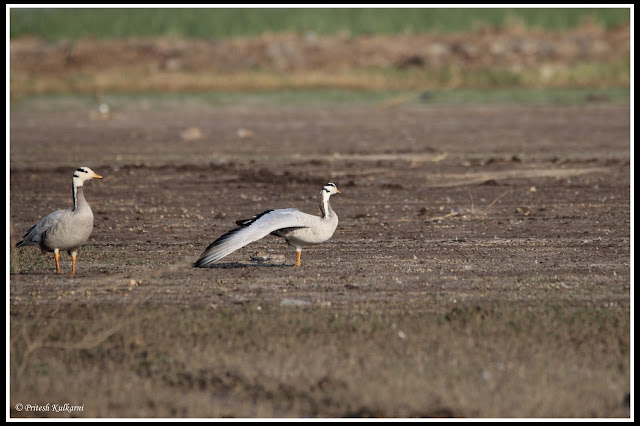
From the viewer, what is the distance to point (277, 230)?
10438 millimetres

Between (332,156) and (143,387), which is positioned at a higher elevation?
(332,156)

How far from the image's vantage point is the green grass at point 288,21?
55.4 metres

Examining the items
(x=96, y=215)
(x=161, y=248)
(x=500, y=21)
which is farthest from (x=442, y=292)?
(x=500, y=21)

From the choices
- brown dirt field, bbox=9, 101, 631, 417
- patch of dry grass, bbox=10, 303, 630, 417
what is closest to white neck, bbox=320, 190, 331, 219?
brown dirt field, bbox=9, 101, 631, 417

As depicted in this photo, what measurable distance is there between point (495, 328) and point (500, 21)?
50.2m

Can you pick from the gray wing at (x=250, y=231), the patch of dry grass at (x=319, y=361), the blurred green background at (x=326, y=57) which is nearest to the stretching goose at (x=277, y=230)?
the gray wing at (x=250, y=231)

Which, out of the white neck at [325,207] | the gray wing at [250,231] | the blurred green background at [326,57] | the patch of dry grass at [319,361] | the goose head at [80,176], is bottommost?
the patch of dry grass at [319,361]

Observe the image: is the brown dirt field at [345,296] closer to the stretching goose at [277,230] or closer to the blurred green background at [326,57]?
the stretching goose at [277,230]

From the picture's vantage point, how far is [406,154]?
21.0 m

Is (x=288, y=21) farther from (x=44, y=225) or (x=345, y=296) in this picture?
(x=345, y=296)

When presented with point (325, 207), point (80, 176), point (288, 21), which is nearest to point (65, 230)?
point (80, 176)

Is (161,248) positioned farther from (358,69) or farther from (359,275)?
(358,69)

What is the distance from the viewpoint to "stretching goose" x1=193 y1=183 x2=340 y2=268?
9820 mm

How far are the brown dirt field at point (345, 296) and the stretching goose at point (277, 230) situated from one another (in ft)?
1.12
